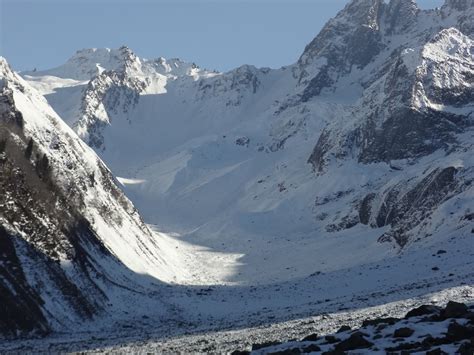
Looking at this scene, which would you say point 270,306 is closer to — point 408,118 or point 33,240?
point 33,240

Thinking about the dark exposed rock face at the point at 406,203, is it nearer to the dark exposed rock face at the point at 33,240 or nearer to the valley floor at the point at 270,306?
the valley floor at the point at 270,306

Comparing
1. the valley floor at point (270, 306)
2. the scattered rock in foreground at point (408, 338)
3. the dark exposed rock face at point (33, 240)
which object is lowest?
the scattered rock in foreground at point (408, 338)

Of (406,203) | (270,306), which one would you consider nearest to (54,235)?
(270,306)

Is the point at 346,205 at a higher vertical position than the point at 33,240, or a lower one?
higher

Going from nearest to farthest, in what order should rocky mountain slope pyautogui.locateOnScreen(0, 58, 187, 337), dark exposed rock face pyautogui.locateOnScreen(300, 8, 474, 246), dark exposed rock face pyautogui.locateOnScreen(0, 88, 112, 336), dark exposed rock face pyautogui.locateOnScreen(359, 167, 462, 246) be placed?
1. dark exposed rock face pyautogui.locateOnScreen(0, 88, 112, 336)
2. rocky mountain slope pyautogui.locateOnScreen(0, 58, 187, 337)
3. dark exposed rock face pyautogui.locateOnScreen(359, 167, 462, 246)
4. dark exposed rock face pyautogui.locateOnScreen(300, 8, 474, 246)

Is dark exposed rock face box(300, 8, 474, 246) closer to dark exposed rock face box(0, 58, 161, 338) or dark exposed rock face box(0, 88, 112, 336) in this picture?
dark exposed rock face box(0, 58, 161, 338)

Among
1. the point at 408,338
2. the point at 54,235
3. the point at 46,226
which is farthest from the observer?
the point at 54,235

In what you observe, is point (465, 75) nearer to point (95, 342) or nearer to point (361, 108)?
point (361, 108)

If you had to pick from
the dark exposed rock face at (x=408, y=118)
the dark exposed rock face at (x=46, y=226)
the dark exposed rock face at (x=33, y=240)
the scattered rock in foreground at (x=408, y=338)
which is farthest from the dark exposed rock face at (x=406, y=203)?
the scattered rock in foreground at (x=408, y=338)

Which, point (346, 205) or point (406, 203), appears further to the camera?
point (346, 205)

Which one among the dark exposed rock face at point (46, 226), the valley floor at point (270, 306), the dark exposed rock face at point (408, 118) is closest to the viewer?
the valley floor at point (270, 306)

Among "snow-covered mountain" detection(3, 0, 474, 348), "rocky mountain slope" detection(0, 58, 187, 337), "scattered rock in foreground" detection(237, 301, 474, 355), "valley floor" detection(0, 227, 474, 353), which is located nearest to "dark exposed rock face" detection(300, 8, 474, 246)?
"snow-covered mountain" detection(3, 0, 474, 348)

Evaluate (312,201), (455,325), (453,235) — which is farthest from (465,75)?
(455,325)

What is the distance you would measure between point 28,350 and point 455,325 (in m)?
25.9
